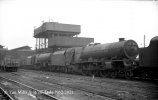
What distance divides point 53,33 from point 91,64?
130 ft

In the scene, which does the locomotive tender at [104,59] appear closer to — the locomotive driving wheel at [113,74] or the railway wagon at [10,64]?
the locomotive driving wheel at [113,74]

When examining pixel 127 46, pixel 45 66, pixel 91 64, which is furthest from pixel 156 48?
pixel 45 66

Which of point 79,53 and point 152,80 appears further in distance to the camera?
point 79,53

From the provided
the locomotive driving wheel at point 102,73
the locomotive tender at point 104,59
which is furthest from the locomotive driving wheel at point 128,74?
the locomotive driving wheel at point 102,73

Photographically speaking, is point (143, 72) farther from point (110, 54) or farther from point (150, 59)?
point (110, 54)

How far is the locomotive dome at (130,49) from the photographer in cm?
1988

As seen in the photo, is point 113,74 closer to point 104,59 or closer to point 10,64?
point 104,59

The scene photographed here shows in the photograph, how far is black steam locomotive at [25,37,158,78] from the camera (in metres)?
16.2

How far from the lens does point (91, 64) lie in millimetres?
23391

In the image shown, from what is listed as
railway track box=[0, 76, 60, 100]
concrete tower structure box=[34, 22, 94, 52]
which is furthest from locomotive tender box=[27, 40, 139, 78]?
concrete tower structure box=[34, 22, 94, 52]

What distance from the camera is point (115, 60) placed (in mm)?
19781

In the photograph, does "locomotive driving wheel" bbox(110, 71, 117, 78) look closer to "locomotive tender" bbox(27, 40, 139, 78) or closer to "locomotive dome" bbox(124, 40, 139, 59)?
"locomotive tender" bbox(27, 40, 139, 78)

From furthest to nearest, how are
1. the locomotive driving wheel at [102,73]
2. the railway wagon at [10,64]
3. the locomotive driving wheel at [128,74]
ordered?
the railway wagon at [10,64] → the locomotive driving wheel at [102,73] → the locomotive driving wheel at [128,74]

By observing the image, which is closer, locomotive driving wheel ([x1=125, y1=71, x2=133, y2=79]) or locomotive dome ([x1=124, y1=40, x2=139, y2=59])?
locomotive driving wheel ([x1=125, y1=71, x2=133, y2=79])
